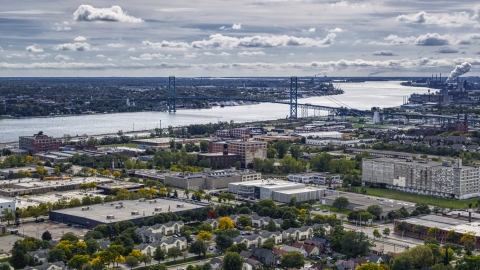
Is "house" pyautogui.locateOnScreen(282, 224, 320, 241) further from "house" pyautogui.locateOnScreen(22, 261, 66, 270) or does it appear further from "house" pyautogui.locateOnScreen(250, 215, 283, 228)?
"house" pyautogui.locateOnScreen(22, 261, 66, 270)

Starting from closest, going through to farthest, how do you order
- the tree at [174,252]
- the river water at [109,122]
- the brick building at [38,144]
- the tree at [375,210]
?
the tree at [174,252] → the tree at [375,210] → the brick building at [38,144] → the river water at [109,122]

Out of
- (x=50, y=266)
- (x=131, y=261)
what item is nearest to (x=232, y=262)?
(x=131, y=261)

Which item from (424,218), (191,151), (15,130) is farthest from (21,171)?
(15,130)

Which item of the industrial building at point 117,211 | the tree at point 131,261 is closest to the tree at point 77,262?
the tree at point 131,261

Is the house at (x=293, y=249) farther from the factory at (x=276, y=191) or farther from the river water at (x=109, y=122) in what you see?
the river water at (x=109, y=122)

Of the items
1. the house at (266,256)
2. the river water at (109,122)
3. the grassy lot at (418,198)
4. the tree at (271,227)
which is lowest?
the grassy lot at (418,198)

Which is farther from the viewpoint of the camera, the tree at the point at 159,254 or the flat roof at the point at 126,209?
the flat roof at the point at 126,209

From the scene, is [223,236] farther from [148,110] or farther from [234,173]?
[148,110]
